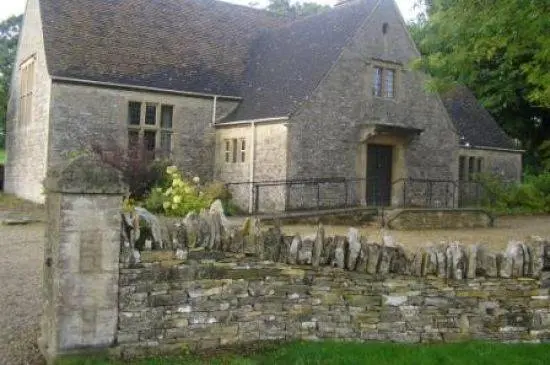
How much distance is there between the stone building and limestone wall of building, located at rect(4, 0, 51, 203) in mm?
81

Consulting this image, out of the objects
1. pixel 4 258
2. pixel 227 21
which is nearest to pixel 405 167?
pixel 227 21

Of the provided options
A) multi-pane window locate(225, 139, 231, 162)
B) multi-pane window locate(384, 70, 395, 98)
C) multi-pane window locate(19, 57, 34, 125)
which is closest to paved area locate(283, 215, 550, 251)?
multi-pane window locate(384, 70, 395, 98)

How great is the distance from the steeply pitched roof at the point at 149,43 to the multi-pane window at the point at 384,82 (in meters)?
5.40

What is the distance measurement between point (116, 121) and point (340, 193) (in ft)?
27.2

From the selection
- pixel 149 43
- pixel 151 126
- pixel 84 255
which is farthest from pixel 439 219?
pixel 84 255

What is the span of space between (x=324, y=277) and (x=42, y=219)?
13592mm

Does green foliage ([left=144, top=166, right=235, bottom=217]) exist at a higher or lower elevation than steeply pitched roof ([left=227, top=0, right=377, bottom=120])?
lower

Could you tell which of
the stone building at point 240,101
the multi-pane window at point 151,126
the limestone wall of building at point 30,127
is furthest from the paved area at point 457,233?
the limestone wall of building at point 30,127

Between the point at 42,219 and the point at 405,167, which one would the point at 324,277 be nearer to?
the point at 42,219

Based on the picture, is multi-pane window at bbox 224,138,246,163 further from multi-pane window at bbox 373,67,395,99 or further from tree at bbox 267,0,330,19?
tree at bbox 267,0,330,19

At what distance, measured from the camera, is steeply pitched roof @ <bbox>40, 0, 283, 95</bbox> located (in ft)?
70.3

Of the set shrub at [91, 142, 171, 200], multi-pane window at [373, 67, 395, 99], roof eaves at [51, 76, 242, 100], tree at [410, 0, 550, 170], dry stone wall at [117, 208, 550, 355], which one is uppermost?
multi-pane window at [373, 67, 395, 99]

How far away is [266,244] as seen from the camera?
22.7 feet

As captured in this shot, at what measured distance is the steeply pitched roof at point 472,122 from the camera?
28.3 metres
